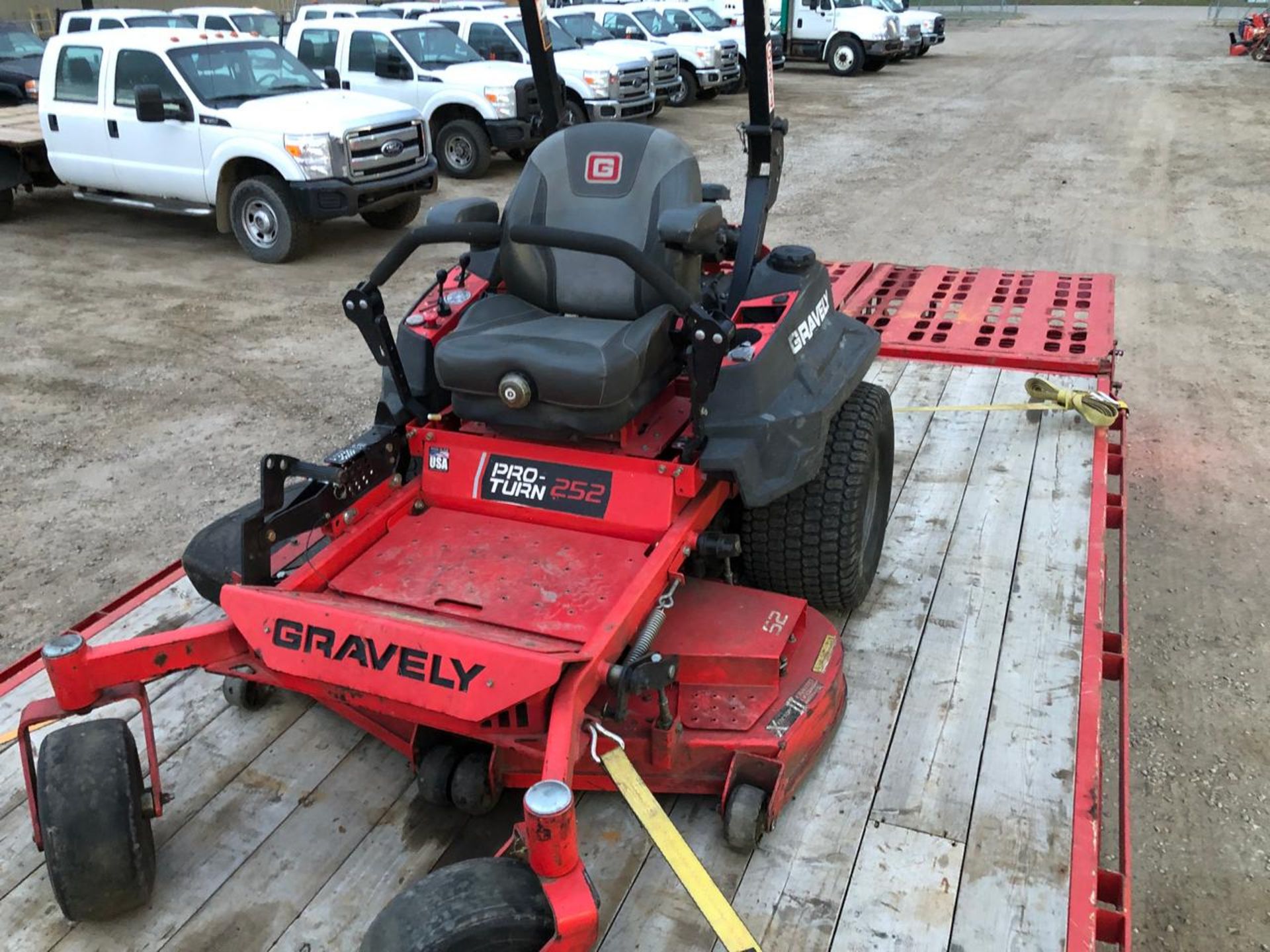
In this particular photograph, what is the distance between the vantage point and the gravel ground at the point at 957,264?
11.6 ft

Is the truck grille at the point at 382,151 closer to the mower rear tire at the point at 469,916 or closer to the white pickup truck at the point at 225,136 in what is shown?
the white pickup truck at the point at 225,136

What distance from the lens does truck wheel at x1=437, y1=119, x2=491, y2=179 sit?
1194 cm

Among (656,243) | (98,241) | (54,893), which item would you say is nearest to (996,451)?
(656,243)

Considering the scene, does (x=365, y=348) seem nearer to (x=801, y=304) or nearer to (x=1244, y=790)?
(x=801, y=304)

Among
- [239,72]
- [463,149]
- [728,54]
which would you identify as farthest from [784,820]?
[728,54]

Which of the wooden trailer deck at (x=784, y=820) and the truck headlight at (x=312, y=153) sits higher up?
the truck headlight at (x=312, y=153)

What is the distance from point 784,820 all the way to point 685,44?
55.2 feet

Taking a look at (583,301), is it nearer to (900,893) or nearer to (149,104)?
(900,893)

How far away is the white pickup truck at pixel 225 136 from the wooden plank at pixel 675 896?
7.20 meters

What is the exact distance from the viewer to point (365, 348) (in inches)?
278

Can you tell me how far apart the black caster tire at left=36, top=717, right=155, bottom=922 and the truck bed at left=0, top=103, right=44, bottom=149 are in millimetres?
9349

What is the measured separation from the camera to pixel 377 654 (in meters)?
2.42

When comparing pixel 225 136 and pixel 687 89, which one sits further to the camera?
pixel 687 89

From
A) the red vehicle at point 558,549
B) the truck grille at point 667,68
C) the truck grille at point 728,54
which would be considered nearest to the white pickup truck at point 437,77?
the truck grille at point 667,68
